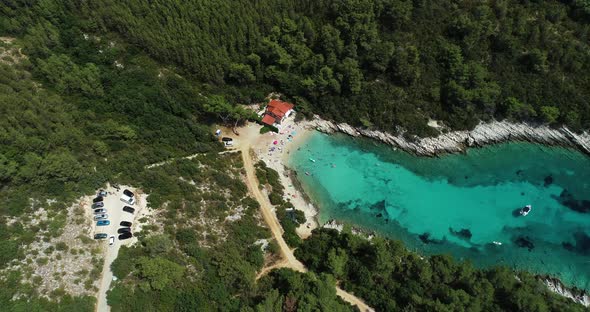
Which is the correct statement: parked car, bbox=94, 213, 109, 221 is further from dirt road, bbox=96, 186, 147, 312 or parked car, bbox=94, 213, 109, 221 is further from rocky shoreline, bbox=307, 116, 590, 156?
rocky shoreline, bbox=307, 116, 590, 156

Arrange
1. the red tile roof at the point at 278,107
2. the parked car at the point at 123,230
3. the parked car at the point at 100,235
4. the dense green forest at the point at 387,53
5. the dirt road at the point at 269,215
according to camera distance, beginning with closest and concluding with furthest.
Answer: the parked car at the point at 100,235 < the parked car at the point at 123,230 < the dirt road at the point at 269,215 < the dense green forest at the point at 387,53 < the red tile roof at the point at 278,107

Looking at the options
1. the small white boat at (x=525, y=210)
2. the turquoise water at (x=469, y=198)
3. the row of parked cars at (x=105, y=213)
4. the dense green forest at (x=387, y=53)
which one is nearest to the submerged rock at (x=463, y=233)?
the turquoise water at (x=469, y=198)

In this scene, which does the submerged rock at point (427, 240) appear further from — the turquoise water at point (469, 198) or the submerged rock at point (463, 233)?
the submerged rock at point (463, 233)

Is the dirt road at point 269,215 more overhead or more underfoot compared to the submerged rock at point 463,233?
more overhead

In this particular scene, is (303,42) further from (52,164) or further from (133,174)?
(52,164)

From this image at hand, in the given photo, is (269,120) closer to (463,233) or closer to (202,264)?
(202,264)

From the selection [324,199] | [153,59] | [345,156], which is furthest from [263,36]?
[324,199]

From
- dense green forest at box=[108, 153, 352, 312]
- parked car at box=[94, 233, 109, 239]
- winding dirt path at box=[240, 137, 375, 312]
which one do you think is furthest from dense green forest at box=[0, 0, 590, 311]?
parked car at box=[94, 233, 109, 239]
